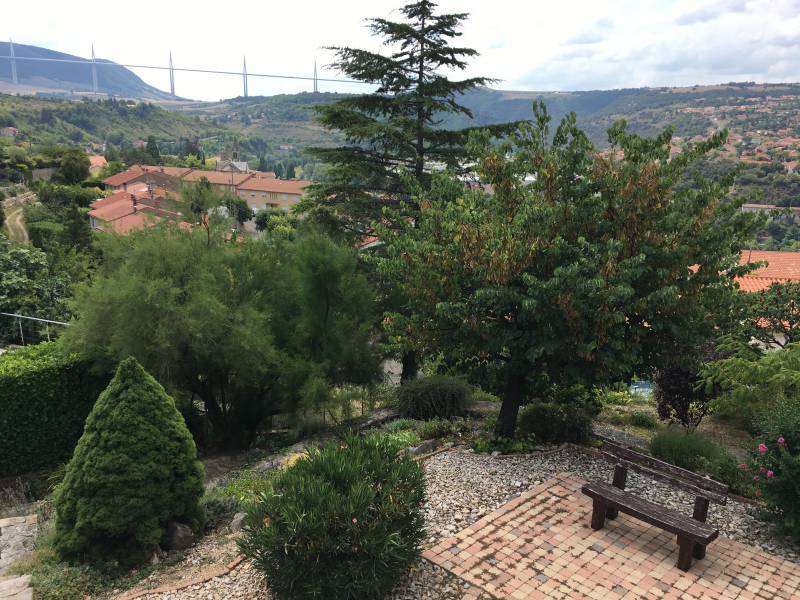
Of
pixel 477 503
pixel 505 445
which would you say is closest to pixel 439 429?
pixel 505 445

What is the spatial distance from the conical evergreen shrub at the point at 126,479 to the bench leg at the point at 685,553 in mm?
4993

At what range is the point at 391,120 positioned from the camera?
12.4m

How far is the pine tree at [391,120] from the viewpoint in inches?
496

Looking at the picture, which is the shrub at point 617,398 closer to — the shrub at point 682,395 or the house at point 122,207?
the shrub at point 682,395

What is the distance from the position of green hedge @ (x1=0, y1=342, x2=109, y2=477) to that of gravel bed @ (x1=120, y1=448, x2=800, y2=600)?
6254 mm

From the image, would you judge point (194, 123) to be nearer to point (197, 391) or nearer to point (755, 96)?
point (755, 96)

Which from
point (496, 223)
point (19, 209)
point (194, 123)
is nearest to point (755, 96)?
point (194, 123)

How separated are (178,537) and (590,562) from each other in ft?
14.2

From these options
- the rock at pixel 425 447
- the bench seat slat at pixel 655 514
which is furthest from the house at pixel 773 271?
the bench seat slat at pixel 655 514

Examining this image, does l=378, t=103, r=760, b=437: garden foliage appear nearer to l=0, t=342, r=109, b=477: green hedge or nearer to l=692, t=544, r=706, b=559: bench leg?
l=692, t=544, r=706, b=559: bench leg

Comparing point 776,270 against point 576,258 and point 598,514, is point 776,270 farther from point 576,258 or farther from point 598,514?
point 598,514

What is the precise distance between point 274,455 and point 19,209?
147ft

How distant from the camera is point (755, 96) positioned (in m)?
145

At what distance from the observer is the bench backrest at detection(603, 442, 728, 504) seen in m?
5.61
